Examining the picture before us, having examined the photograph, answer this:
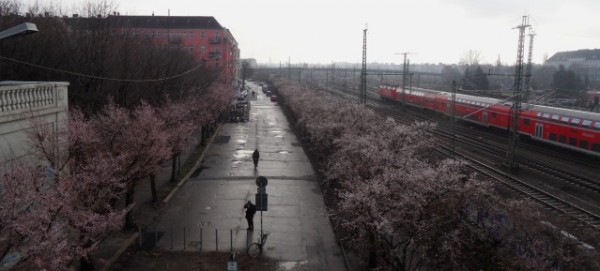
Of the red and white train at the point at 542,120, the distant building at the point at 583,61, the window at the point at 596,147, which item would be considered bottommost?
the window at the point at 596,147

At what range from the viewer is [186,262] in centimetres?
1491

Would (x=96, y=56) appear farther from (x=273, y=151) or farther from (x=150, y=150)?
(x=273, y=151)

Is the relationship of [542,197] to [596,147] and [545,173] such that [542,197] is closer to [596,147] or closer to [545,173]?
[545,173]

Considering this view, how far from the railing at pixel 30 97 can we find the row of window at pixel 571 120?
26.8m

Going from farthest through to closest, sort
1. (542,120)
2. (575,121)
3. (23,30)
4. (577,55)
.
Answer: (577,55) → (542,120) → (575,121) → (23,30)

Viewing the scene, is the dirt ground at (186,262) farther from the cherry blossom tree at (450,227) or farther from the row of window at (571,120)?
the row of window at (571,120)

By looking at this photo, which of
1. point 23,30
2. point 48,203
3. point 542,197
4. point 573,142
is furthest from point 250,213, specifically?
point 573,142

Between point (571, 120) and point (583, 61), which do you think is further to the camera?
point (583, 61)

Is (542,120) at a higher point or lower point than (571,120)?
lower

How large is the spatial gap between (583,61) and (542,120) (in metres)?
124

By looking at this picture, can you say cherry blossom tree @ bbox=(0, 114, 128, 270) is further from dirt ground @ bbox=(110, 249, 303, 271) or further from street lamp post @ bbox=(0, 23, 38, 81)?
street lamp post @ bbox=(0, 23, 38, 81)

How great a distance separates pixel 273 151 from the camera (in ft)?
122

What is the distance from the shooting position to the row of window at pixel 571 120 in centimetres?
2827

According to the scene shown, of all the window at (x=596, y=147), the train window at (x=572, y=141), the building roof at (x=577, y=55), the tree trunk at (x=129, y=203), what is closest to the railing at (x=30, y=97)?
the tree trunk at (x=129, y=203)
